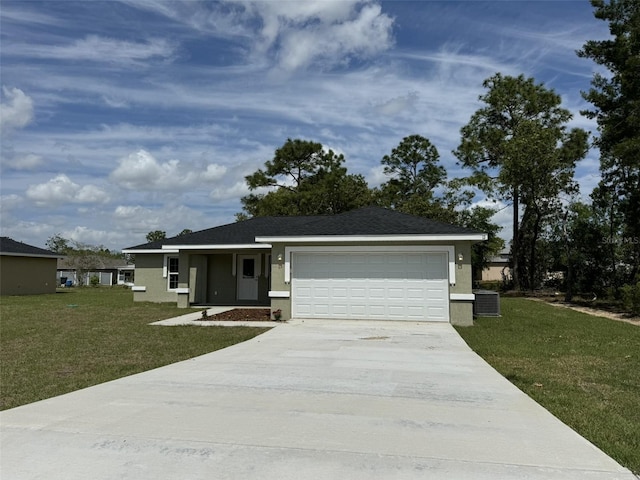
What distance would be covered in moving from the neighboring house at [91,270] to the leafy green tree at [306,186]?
60.9 ft

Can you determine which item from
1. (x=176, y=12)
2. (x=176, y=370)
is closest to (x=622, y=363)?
(x=176, y=370)

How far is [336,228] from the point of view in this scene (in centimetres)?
1516

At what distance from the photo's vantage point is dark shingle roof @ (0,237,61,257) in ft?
96.3

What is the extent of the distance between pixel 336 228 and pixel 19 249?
24.6 m

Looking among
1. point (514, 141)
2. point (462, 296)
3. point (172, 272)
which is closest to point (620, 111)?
point (514, 141)

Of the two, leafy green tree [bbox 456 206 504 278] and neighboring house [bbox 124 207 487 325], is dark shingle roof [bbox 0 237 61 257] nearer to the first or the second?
neighboring house [bbox 124 207 487 325]

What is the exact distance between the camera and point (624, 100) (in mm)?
22109

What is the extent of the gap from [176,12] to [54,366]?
872cm

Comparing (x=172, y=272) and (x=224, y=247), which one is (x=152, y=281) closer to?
(x=172, y=272)

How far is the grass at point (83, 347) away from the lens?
7012 millimetres

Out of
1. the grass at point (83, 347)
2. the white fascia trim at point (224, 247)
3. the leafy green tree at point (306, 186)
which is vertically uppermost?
the leafy green tree at point (306, 186)

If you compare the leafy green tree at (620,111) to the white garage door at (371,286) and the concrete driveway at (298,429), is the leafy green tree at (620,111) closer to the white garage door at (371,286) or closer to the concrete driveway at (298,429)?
the white garage door at (371,286)

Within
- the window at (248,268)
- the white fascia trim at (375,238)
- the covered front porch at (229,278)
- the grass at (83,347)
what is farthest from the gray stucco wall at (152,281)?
the white fascia trim at (375,238)

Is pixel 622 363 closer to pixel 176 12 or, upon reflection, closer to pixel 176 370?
pixel 176 370
